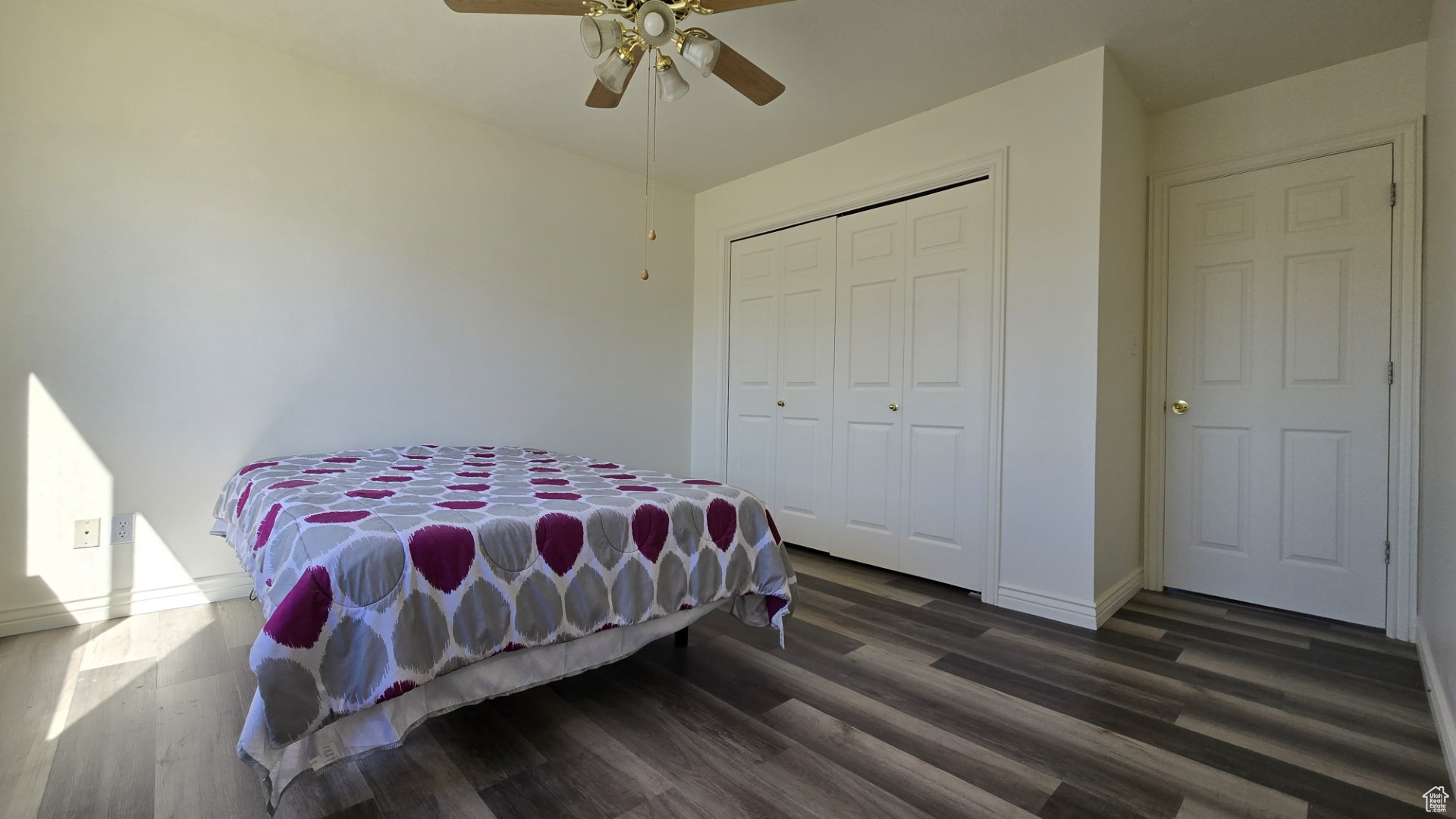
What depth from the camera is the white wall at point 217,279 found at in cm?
226

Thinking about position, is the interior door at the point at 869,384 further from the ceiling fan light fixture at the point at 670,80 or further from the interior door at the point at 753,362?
the ceiling fan light fixture at the point at 670,80

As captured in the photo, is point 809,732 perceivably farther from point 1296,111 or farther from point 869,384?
point 1296,111

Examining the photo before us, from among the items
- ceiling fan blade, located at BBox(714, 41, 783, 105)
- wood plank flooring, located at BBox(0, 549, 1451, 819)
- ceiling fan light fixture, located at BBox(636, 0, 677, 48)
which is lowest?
wood plank flooring, located at BBox(0, 549, 1451, 819)

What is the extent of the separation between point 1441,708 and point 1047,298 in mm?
1711

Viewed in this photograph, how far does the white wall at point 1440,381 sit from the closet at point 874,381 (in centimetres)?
136

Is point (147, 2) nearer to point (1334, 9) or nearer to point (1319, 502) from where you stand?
point (1334, 9)

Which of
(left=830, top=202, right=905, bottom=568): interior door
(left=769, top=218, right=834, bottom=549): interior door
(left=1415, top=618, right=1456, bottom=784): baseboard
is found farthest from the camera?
(left=769, top=218, right=834, bottom=549): interior door

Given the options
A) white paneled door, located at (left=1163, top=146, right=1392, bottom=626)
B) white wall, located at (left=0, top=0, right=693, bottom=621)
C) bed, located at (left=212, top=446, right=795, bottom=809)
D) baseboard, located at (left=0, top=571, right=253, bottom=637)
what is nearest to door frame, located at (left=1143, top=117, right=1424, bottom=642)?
white paneled door, located at (left=1163, top=146, right=1392, bottom=626)

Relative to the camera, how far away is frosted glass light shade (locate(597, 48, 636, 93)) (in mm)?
1925

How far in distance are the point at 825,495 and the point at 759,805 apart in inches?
92.2

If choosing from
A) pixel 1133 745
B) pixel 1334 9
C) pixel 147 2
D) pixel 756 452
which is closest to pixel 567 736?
pixel 1133 745

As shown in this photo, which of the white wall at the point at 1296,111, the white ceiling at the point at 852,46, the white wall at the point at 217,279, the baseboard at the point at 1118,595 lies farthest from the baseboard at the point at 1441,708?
the white wall at the point at 217,279

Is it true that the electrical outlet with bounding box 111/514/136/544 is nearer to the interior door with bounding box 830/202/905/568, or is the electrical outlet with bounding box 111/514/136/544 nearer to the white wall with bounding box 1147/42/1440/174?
the interior door with bounding box 830/202/905/568

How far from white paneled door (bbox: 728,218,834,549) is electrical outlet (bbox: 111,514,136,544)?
2935 millimetres
